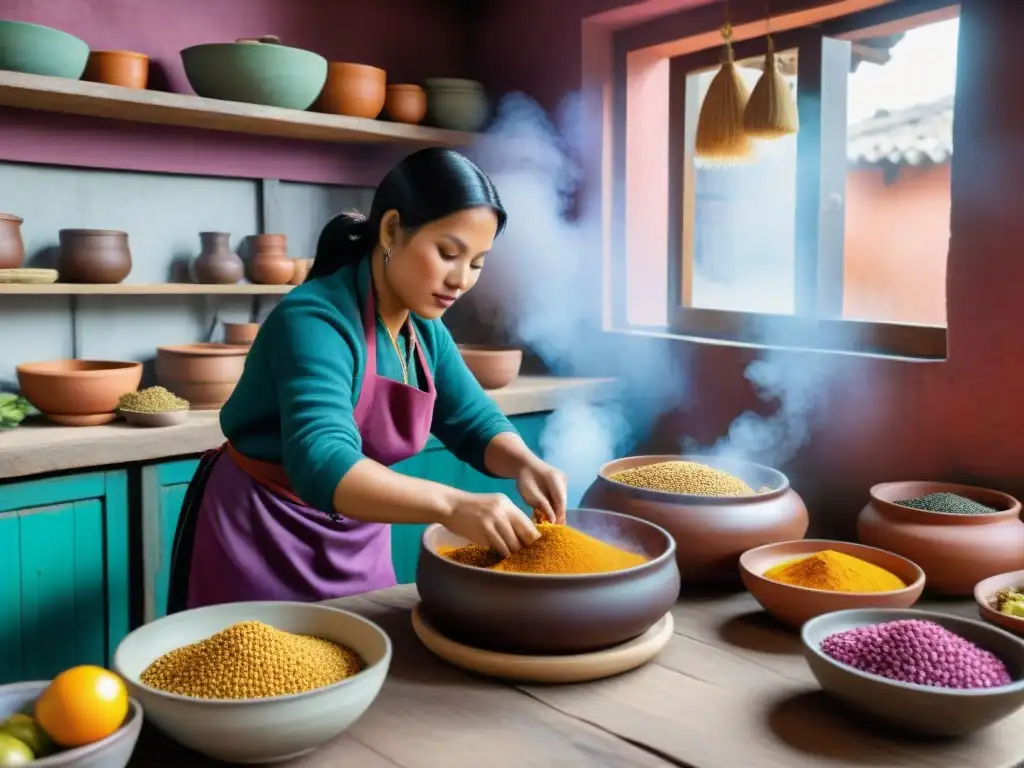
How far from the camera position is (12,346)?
Answer: 2852mm

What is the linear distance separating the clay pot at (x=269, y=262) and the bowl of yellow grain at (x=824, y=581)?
2089 mm

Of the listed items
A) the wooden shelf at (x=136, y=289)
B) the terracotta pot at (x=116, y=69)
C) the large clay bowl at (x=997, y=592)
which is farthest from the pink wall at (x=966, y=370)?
the terracotta pot at (x=116, y=69)

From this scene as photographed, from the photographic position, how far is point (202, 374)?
9.12 feet

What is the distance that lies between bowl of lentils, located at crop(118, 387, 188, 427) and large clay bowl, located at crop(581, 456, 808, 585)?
54.3 inches

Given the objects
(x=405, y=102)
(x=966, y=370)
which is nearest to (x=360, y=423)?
(x=966, y=370)

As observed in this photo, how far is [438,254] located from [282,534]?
2.05ft

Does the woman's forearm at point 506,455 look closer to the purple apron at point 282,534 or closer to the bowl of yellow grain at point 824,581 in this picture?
the purple apron at point 282,534

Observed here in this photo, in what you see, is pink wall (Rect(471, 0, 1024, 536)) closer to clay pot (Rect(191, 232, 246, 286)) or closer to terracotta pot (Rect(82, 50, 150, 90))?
clay pot (Rect(191, 232, 246, 286))

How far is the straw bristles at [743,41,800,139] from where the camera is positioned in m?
2.45

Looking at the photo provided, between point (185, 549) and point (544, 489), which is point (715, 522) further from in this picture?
point (185, 549)

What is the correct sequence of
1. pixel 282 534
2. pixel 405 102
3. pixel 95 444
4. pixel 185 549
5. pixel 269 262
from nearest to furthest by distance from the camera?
pixel 282 534 → pixel 185 549 → pixel 95 444 → pixel 269 262 → pixel 405 102

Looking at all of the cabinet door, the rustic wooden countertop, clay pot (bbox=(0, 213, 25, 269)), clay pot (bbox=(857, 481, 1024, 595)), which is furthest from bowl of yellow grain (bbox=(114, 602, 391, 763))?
clay pot (bbox=(0, 213, 25, 269))

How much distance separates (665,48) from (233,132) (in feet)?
4.89

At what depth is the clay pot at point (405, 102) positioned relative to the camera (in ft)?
10.8
